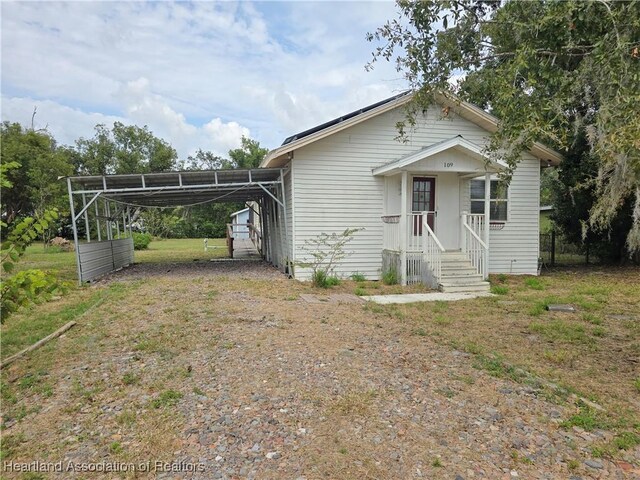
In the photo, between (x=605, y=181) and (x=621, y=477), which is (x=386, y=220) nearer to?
(x=605, y=181)

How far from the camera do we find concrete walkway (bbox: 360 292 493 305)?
8141 mm

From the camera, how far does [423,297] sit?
8.48 m

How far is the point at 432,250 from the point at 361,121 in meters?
3.76

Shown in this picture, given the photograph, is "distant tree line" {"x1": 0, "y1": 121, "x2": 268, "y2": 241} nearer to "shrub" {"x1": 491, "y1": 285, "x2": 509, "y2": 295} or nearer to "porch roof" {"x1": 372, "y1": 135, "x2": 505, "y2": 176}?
"porch roof" {"x1": 372, "y1": 135, "x2": 505, "y2": 176}

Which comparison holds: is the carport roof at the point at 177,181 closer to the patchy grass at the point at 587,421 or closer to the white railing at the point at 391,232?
the white railing at the point at 391,232

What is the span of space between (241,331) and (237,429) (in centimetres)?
257

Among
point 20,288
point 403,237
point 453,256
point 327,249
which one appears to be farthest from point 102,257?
point 453,256

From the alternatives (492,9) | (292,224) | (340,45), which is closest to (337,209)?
(292,224)

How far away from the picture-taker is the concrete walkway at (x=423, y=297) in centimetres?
814

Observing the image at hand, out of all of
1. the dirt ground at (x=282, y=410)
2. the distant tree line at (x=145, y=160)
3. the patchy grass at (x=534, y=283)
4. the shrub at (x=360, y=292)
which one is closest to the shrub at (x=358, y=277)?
the shrub at (x=360, y=292)

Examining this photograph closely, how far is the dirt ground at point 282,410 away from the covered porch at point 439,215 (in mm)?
4363

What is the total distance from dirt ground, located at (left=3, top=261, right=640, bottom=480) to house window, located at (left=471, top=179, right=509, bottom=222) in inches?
291

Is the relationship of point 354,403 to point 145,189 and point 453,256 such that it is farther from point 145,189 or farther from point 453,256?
point 145,189

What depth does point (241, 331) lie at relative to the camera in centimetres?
557
